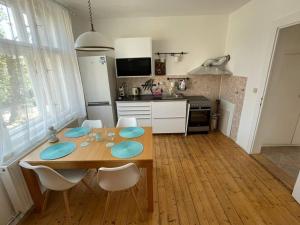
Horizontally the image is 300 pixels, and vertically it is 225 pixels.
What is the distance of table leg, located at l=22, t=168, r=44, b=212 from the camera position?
1613mm

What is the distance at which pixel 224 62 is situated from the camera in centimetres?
341

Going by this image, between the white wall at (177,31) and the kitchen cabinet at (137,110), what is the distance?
1.31 m

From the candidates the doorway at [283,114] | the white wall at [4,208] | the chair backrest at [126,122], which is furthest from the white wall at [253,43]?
the white wall at [4,208]

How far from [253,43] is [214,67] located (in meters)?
0.91

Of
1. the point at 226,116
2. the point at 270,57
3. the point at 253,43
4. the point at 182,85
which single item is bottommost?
the point at 226,116

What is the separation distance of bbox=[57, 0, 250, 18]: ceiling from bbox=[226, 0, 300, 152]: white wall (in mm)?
340

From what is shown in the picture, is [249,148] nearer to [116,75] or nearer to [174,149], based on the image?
[174,149]

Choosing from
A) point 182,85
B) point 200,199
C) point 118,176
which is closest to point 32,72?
point 118,176

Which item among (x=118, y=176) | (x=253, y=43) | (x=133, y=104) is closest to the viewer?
(x=118, y=176)

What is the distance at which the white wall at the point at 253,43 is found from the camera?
2084 millimetres

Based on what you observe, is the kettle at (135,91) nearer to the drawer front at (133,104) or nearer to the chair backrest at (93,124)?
the drawer front at (133,104)

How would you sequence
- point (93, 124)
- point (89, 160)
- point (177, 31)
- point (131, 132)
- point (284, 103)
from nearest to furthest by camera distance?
point (89, 160) < point (131, 132) < point (93, 124) < point (284, 103) < point (177, 31)

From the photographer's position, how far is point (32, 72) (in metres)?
1.88

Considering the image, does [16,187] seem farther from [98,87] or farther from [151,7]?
[151,7]
